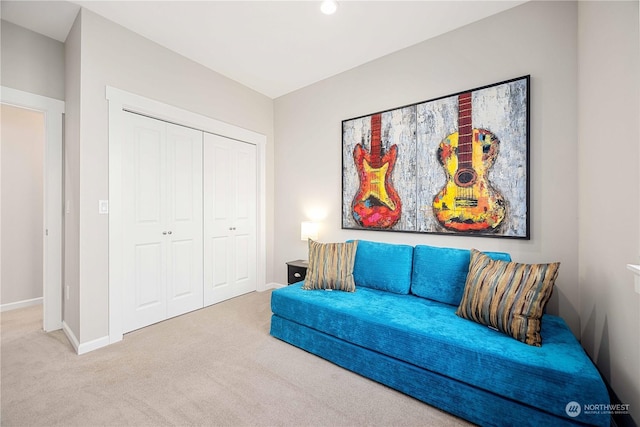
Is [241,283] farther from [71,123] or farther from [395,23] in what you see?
[395,23]

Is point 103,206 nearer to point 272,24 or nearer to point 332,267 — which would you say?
point 332,267

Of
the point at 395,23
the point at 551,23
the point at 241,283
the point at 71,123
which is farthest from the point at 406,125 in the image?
the point at 71,123

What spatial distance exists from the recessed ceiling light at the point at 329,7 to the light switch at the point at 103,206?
2435 millimetres

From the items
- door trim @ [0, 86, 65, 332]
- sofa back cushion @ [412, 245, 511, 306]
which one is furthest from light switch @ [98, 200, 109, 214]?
sofa back cushion @ [412, 245, 511, 306]

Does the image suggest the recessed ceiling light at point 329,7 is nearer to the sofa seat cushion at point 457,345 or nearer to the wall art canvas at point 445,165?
the wall art canvas at point 445,165

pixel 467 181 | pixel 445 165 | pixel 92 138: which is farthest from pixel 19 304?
pixel 467 181

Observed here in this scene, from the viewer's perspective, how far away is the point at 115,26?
2428 millimetres

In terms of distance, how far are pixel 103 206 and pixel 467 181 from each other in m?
3.16

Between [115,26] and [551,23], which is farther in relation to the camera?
[115,26]

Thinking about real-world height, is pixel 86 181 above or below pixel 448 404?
above

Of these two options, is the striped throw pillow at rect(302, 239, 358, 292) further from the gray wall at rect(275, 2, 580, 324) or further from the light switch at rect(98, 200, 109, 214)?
the light switch at rect(98, 200, 109, 214)

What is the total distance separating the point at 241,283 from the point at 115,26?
299 cm

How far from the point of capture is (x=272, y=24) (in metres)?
2.44

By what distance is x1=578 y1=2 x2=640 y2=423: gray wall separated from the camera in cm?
131
